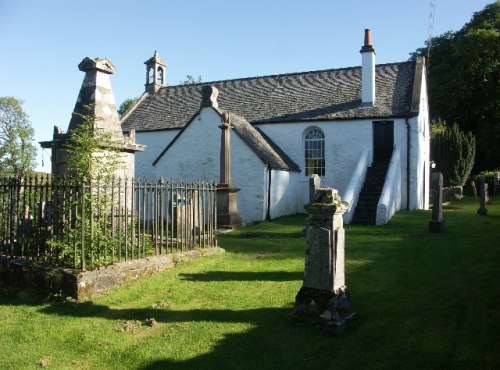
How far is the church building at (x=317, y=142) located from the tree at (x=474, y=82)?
15.5 metres

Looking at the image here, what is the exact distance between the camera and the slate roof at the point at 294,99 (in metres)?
22.7

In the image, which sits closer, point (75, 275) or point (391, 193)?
point (75, 275)

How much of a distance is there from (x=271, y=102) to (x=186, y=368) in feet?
72.4

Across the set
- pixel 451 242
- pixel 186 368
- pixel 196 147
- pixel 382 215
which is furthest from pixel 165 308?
pixel 196 147

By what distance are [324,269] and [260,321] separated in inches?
48.9

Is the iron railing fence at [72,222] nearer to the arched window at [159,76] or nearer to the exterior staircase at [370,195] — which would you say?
the exterior staircase at [370,195]

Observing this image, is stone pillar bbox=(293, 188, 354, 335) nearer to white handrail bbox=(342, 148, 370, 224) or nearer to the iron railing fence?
the iron railing fence

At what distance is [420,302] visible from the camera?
6.77 metres

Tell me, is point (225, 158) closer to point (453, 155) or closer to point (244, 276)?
point (244, 276)

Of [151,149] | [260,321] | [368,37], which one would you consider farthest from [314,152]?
[260,321]

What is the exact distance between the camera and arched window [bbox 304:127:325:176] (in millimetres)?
23328

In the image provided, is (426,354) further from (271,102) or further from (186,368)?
(271,102)

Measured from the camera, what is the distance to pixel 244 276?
8.69 metres

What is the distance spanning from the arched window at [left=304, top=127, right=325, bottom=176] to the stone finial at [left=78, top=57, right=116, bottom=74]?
15.7m
